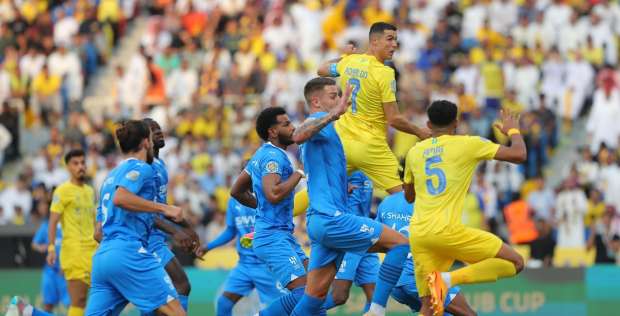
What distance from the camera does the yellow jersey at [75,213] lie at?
19.5 meters

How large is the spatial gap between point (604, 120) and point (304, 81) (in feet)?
20.0

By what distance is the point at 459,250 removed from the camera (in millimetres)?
14500

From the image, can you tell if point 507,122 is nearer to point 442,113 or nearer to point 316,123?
point 442,113

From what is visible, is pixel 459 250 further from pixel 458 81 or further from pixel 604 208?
pixel 458 81

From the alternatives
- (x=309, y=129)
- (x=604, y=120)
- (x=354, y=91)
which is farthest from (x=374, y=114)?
(x=604, y=120)

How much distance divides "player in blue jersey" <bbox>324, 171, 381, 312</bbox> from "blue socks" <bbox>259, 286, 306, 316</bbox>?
2.57ft

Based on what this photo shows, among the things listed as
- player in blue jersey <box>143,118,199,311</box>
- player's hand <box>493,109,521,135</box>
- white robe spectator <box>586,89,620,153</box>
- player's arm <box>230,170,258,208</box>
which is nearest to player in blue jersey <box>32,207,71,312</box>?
player in blue jersey <box>143,118,199,311</box>

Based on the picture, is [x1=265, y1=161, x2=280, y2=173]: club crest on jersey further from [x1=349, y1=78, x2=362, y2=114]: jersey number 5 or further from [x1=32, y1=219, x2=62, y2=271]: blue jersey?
[x1=32, y1=219, x2=62, y2=271]: blue jersey

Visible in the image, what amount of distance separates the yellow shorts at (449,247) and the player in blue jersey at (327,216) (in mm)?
336

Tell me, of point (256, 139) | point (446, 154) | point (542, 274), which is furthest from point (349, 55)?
point (256, 139)

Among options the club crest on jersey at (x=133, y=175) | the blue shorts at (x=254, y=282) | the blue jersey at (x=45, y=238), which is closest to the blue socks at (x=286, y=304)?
the club crest on jersey at (x=133, y=175)

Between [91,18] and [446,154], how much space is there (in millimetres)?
21511

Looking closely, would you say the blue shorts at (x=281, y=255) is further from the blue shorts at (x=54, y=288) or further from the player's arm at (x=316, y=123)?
the blue shorts at (x=54, y=288)

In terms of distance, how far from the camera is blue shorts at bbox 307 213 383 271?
1452 cm
